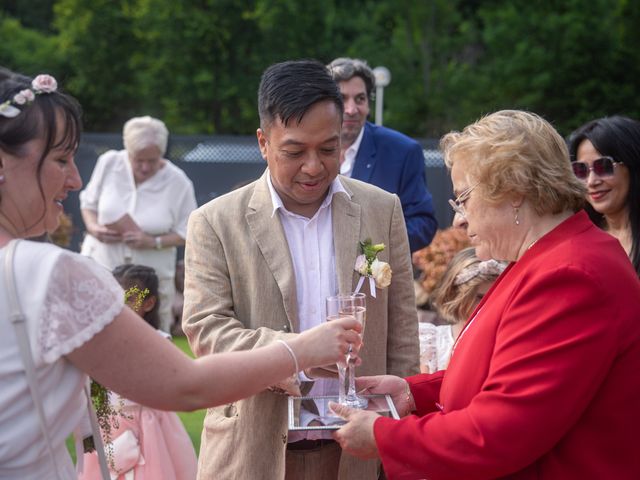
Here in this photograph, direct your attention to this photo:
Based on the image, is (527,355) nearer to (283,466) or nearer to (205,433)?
(283,466)

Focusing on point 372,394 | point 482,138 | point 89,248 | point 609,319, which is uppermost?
point 482,138

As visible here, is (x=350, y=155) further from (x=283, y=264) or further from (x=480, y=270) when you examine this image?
(x=283, y=264)

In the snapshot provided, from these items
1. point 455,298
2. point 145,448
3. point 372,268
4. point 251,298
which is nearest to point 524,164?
point 372,268

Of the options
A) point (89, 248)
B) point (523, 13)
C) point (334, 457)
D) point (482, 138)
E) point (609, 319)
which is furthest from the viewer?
point (523, 13)

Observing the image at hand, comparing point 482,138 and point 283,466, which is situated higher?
point 482,138

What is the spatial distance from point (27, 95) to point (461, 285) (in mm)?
3038

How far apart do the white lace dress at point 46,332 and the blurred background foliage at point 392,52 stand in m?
22.8

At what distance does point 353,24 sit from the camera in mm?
26469

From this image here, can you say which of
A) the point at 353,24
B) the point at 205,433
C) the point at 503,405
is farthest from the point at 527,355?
the point at 353,24

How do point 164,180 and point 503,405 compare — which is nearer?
point 503,405

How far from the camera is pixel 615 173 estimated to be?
16.3 ft

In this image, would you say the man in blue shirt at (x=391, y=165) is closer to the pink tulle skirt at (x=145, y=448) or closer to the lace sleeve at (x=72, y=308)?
the pink tulle skirt at (x=145, y=448)

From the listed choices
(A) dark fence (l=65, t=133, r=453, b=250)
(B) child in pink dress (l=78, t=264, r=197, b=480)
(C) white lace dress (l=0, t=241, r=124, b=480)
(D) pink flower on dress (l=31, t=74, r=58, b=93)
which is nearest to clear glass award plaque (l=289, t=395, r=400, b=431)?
(C) white lace dress (l=0, t=241, r=124, b=480)

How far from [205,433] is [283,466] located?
15.6 inches
